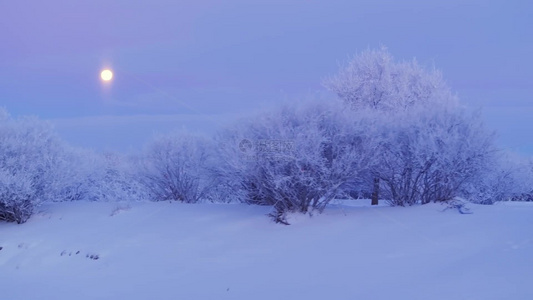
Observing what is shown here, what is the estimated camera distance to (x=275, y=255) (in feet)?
32.3

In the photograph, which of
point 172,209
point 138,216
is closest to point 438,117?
point 172,209

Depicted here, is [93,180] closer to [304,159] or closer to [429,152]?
[304,159]

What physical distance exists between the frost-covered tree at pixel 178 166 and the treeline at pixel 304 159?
0.03 meters

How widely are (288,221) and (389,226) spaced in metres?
2.32

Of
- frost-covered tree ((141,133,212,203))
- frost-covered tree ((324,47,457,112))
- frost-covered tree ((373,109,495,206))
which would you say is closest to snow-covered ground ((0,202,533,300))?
frost-covered tree ((373,109,495,206))

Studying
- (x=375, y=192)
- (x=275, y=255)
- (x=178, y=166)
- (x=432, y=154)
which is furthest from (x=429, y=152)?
(x=178, y=166)

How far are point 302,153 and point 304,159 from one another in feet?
0.54

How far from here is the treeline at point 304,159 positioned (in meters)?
11.4

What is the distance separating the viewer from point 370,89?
57.4ft

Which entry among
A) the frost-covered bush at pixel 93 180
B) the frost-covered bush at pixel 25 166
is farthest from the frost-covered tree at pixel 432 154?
the frost-covered bush at pixel 25 166

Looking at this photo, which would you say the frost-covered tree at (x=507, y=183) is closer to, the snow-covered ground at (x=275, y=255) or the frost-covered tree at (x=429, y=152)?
the frost-covered tree at (x=429, y=152)

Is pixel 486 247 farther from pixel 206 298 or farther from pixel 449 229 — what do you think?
pixel 206 298

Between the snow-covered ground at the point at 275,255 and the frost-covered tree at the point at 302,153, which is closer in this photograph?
the snow-covered ground at the point at 275,255

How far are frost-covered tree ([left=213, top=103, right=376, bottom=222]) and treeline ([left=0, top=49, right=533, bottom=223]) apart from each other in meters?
0.03
